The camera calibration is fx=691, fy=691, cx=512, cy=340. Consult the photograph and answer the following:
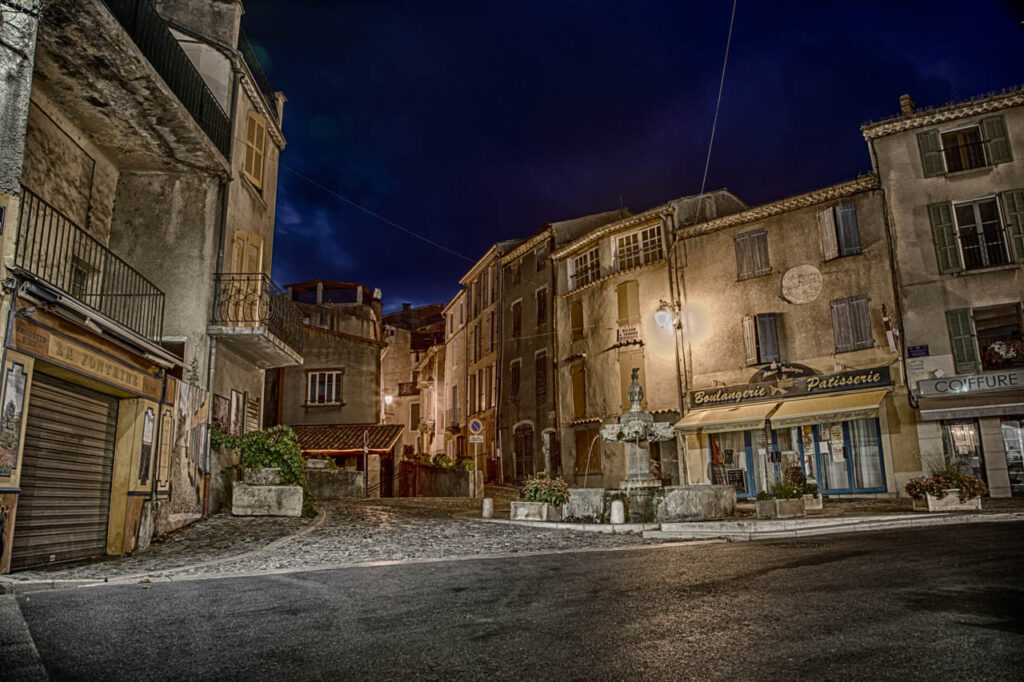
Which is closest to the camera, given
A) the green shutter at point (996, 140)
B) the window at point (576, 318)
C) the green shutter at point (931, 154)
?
the green shutter at point (996, 140)

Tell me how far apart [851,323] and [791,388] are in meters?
2.79

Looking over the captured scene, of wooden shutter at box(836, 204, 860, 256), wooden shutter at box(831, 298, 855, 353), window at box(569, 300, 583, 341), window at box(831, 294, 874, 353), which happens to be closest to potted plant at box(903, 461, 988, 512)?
window at box(831, 294, 874, 353)

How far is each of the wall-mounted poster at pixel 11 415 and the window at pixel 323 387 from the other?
2632 cm

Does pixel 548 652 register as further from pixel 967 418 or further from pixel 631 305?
pixel 631 305

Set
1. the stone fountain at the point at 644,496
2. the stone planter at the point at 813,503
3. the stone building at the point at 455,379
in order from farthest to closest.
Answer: the stone building at the point at 455,379 < the stone planter at the point at 813,503 < the stone fountain at the point at 644,496

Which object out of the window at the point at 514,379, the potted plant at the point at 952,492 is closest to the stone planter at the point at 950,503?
the potted plant at the point at 952,492

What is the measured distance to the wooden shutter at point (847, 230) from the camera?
2250 cm

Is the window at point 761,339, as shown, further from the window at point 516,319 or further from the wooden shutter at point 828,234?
the window at point 516,319

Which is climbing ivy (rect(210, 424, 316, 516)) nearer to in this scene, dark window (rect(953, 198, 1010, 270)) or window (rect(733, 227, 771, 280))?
window (rect(733, 227, 771, 280))

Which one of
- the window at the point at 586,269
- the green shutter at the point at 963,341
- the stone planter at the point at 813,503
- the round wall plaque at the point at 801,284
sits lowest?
the stone planter at the point at 813,503

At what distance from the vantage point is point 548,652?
4340 mm

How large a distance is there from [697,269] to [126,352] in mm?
20693

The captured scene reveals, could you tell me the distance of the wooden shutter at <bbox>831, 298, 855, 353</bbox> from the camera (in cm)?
2212

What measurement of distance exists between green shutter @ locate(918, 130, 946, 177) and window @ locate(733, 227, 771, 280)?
522cm
